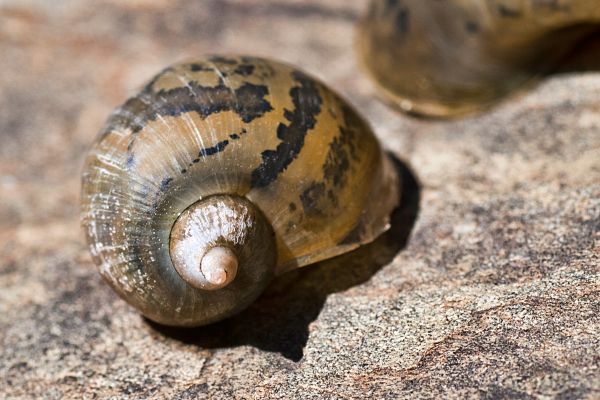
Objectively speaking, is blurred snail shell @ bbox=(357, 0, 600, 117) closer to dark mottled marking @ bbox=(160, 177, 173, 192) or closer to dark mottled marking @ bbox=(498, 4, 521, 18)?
dark mottled marking @ bbox=(498, 4, 521, 18)

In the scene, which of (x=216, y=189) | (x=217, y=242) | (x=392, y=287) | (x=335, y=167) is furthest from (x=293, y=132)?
(x=392, y=287)

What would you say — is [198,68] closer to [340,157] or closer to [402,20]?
[340,157]

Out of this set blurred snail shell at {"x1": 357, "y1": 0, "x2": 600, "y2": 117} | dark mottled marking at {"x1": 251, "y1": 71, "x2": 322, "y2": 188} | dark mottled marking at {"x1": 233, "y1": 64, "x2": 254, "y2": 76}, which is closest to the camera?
dark mottled marking at {"x1": 251, "y1": 71, "x2": 322, "y2": 188}

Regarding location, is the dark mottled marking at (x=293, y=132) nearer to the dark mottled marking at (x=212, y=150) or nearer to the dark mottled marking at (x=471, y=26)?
the dark mottled marking at (x=212, y=150)

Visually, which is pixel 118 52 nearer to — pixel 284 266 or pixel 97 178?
pixel 97 178

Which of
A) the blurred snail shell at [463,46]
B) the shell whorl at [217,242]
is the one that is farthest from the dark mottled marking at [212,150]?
the blurred snail shell at [463,46]

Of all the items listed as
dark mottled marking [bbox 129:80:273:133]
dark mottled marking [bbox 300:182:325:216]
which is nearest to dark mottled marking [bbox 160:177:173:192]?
dark mottled marking [bbox 129:80:273:133]

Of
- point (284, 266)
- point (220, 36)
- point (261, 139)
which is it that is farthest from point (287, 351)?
point (220, 36)
